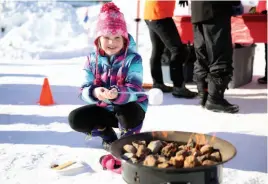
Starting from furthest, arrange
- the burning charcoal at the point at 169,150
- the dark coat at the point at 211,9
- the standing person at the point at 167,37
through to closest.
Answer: the standing person at the point at 167,37
the dark coat at the point at 211,9
the burning charcoal at the point at 169,150

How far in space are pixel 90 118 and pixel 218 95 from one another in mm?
1285

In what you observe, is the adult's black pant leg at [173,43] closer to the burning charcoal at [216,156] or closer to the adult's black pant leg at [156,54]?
the adult's black pant leg at [156,54]

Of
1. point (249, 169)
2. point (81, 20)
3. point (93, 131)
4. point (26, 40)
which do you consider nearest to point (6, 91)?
point (93, 131)

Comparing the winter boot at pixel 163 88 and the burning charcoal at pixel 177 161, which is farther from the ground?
the burning charcoal at pixel 177 161

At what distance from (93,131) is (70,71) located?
117 inches

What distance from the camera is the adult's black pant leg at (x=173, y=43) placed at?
3.57 metres

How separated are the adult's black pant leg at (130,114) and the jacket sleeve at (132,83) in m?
0.06

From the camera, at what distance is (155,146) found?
1.74 m

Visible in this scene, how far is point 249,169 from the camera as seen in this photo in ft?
6.90

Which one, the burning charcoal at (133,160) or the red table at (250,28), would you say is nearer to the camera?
the burning charcoal at (133,160)

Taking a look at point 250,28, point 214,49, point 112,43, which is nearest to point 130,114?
point 112,43

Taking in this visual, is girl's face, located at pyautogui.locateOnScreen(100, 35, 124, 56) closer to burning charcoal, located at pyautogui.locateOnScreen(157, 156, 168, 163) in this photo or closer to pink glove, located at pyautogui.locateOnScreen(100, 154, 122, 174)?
pink glove, located at pyautogui.locateOnScreen(100, 154, 122, 174)

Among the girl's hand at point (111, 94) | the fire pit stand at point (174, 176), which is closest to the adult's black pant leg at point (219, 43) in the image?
the girl's hand at point (111, 94)

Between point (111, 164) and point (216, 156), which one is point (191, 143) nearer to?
point (216, 156)
